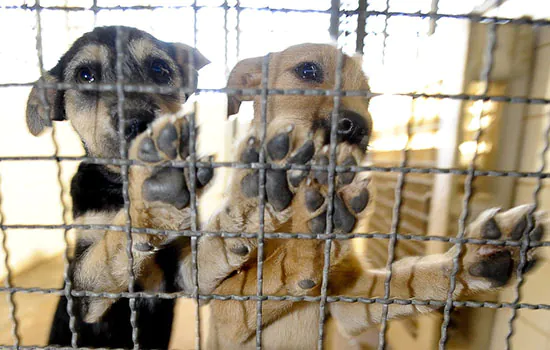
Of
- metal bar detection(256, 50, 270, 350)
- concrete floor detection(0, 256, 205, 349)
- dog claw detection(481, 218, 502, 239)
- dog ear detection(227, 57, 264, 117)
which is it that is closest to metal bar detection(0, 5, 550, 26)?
metal bar detection(256, 50, 270, 350)

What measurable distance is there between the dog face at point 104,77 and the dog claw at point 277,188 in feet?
2.76

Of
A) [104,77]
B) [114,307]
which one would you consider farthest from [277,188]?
[104,77]

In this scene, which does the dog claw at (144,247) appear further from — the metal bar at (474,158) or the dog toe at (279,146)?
the metal bar at (474,158)

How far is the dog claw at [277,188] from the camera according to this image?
42.9 inches

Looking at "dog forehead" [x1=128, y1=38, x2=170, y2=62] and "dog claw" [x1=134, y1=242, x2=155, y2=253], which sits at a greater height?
"dog forehead" [x1=128, y1=38, x2=170, y2=62]

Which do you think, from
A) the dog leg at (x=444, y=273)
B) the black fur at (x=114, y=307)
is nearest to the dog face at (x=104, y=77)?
the black fur at (x=114, y=307)

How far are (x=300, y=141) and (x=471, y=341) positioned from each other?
304 cm

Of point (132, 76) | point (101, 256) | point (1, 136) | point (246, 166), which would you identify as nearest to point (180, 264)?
point (101, 256)

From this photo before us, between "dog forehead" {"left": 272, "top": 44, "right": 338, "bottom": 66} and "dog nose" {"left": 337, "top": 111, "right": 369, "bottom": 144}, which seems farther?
"dog forehead" {"left": 272, "top": 44, "right": 338, "bottom": 66}

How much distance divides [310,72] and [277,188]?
1.08 m

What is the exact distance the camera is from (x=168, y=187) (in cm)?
111

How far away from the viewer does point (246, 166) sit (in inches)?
39.6

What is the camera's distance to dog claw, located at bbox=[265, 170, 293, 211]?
3.58 feet

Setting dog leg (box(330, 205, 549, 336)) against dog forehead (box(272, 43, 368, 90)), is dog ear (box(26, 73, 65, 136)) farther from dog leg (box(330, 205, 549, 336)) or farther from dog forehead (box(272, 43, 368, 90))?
dog leg (box(330, 205, 549, 336))
